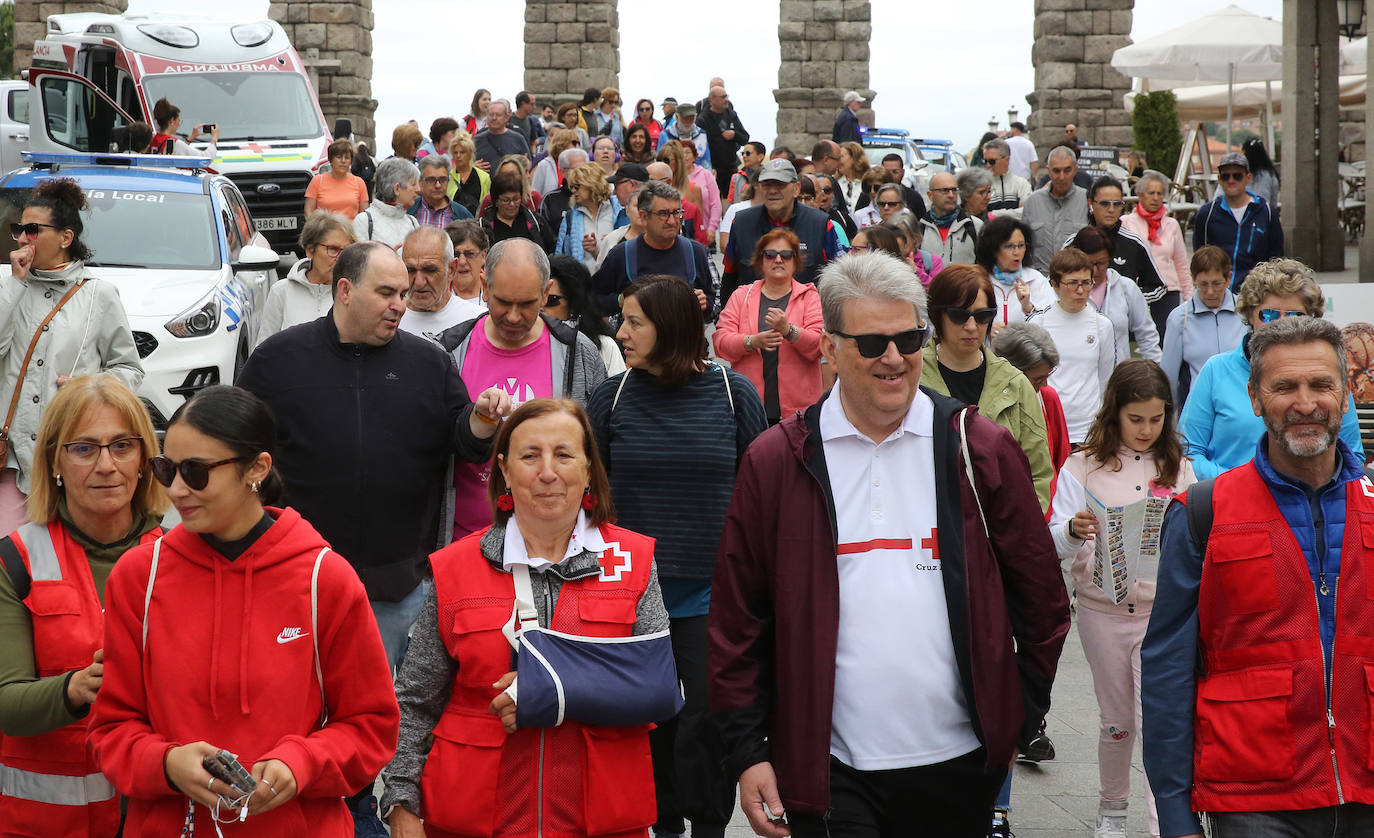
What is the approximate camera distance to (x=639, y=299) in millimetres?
5008

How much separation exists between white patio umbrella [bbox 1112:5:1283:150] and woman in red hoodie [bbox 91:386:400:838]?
66.8ft

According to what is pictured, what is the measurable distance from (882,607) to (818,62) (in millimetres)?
24822

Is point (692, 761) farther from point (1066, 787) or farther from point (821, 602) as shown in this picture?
point (1066, 787)

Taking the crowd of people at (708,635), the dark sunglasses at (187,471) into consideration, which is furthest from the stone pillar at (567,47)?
the dark sunglasses at (187,471)

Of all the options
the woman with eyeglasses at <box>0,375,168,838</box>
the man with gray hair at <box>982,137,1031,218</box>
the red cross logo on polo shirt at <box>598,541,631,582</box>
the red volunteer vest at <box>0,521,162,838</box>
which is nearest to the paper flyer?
the red cross logo on polo shirt at <box>598,541,631,582</box>

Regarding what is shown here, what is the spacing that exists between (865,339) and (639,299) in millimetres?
1656

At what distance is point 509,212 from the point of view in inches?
443

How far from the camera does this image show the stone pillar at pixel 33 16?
27.9m

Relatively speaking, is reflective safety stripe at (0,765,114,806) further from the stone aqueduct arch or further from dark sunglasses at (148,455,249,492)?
the stone aqueduct arch

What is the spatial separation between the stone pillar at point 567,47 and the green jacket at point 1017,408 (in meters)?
22.6

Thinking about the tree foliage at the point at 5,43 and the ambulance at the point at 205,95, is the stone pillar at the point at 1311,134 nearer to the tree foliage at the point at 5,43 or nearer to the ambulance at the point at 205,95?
the ambulance at the point at 205,95

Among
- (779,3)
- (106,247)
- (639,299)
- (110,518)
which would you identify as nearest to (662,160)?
(106,247)

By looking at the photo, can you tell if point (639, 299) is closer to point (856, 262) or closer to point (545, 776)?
point (856, 262)

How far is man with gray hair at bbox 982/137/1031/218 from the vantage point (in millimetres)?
14719
